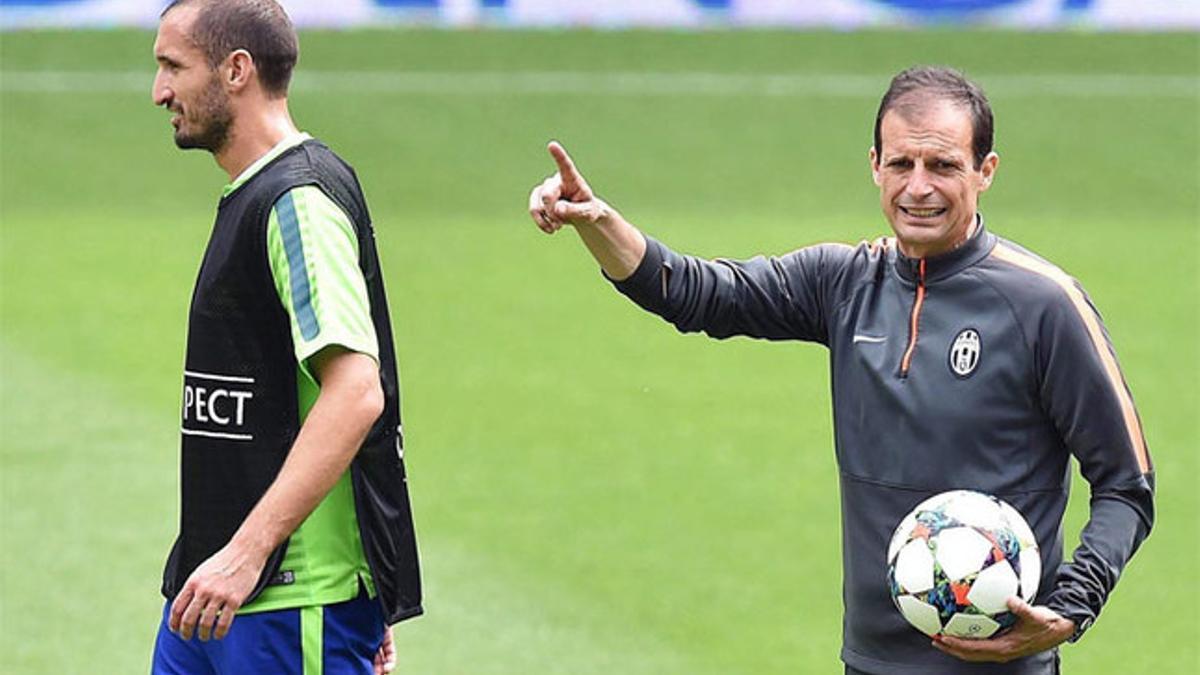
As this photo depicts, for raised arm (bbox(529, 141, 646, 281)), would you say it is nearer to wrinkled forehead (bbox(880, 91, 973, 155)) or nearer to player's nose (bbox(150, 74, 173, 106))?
wrinkled forehead (bbox(880, 91, 973, 155))

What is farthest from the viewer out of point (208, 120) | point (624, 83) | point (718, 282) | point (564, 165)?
point (624, 83)

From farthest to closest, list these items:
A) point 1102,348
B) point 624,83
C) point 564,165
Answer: point 624,83 < point 564,165 < point 1102,348

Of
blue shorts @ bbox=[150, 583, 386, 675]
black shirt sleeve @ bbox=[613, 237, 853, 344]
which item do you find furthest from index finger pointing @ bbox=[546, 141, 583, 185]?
blue shorts @ bbox=[150, 583, 386, 675]

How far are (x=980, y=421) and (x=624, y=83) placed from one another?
18.1 m

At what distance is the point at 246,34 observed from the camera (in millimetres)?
5238

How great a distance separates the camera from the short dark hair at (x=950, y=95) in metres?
5.18

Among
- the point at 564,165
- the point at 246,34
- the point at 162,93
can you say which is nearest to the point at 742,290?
the point at 564,165

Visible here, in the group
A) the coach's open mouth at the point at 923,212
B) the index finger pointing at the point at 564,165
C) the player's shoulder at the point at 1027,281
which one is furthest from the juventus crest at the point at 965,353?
the index finger pointing at the point at 564,165

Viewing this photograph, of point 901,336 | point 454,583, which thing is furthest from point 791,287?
point 454,583

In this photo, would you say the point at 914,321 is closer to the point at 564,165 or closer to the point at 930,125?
the point at 930,125

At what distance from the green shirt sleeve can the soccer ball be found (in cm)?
126

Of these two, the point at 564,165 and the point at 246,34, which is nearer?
the point at 246,34

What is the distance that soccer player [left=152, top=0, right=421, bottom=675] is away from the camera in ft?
16.4

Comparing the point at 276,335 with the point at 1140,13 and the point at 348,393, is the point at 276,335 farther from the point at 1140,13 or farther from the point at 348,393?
the point at 1140,13
